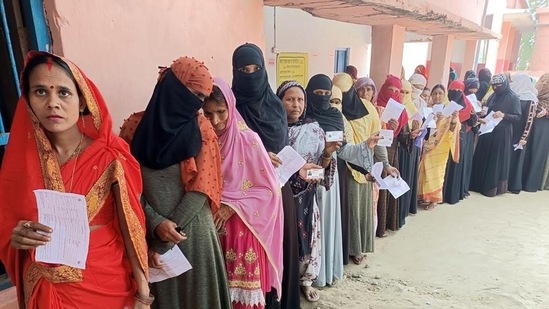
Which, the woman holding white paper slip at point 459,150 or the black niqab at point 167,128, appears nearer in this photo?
the black niqab at point 167,128

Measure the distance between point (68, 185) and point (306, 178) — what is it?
147cm

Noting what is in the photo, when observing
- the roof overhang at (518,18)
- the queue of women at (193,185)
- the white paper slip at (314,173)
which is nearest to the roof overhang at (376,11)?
the queue of women at (193,185)

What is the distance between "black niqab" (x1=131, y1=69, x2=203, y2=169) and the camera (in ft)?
5.13

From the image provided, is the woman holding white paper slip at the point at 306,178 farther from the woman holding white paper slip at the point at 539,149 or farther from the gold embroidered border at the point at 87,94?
the woman holding white paper slip at the point at 539,149

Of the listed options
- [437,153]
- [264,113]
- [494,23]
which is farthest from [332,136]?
[494,23]

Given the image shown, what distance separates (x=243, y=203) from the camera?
1.90m

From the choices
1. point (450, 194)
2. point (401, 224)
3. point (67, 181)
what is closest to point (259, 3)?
point (67, 181)

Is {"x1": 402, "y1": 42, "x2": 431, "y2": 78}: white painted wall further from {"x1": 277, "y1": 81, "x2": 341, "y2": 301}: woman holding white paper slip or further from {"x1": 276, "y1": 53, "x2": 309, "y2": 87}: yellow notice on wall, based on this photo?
{"x1": 277, "y1": 81, "x2": 341, "y2": 301}: woman holding white paper slip

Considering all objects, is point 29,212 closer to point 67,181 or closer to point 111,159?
point 67,181

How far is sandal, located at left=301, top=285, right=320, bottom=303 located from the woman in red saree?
1675 millimetres

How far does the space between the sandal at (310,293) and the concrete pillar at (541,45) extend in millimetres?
12623

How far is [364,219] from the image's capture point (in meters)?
3.48

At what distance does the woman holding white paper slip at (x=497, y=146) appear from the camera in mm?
5309

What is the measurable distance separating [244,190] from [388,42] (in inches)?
138
